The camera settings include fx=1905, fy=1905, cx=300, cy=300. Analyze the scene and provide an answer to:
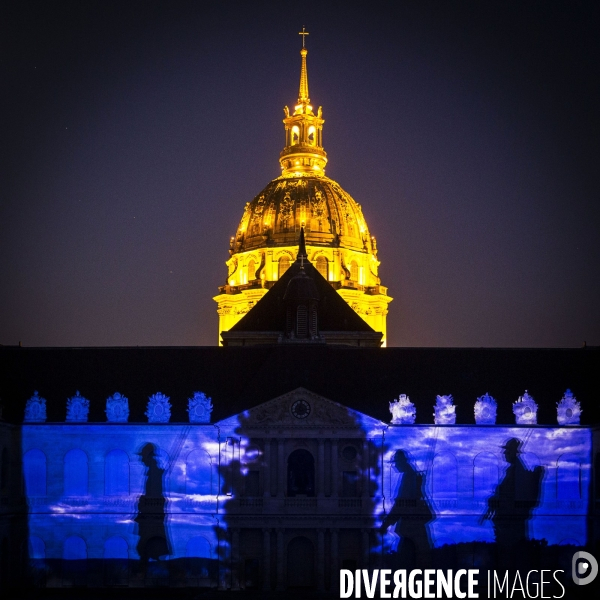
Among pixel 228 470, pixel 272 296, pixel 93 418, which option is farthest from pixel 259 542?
pixel 272 296

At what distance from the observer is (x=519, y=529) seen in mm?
136875

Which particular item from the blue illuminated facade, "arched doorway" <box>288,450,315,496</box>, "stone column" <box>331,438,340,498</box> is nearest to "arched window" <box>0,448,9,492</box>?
the blue illuminated facade

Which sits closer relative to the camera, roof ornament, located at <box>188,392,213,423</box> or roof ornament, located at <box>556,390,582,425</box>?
roof ornament, located at <box>188,392,213,423</box>

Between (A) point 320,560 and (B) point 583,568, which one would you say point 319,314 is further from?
(B) point 583,568

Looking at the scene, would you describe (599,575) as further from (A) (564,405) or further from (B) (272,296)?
(B) (272,296)

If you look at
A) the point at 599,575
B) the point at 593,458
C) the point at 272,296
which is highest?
the point at 272,296

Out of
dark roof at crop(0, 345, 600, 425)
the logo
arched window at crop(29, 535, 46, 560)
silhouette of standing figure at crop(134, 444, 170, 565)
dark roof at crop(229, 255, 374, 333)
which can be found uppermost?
dark roof at crop(229, 255, 374, 333)

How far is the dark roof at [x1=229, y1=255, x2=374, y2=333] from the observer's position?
171125 mm

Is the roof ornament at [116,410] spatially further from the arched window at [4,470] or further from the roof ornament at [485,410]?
the roof ornament at [485,410]

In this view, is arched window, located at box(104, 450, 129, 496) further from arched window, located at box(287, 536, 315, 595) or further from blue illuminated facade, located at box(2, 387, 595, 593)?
arched window, located at box(287, 536, 315, 595)

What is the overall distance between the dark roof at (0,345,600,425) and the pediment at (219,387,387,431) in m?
0.86

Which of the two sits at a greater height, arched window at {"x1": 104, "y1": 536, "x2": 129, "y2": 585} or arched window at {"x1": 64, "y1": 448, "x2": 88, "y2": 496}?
arched window at {"x1": 64, "y1": 448, "x2": 88, "y2": 496}

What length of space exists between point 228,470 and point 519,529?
2135cm

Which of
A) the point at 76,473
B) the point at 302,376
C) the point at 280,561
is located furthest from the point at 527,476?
the point at 76,473
